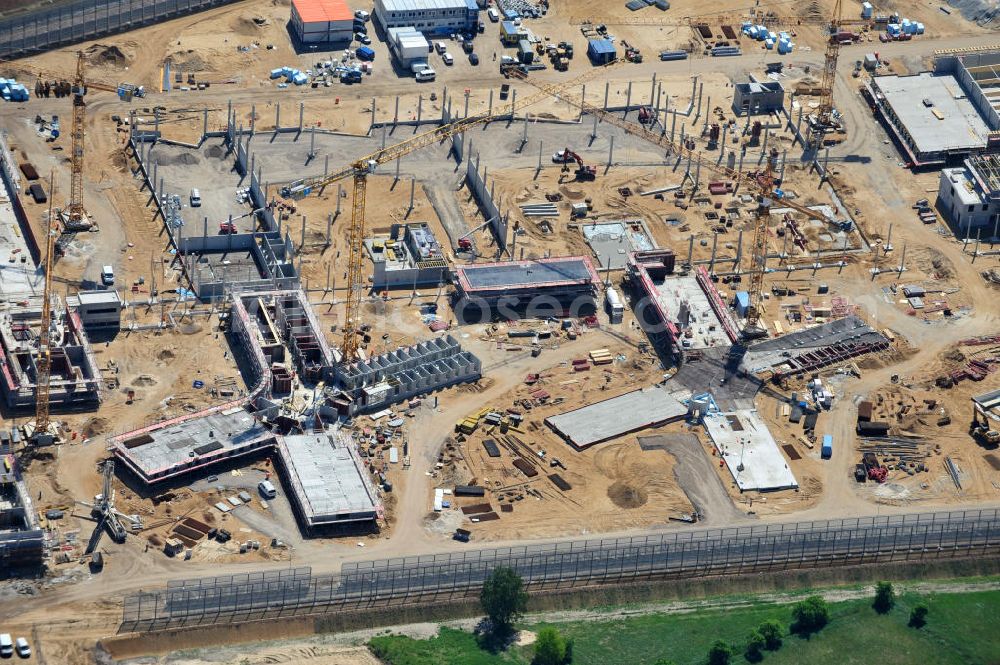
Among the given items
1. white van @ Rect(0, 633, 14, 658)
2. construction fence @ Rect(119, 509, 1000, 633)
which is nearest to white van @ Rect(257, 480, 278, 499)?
construction fence @ Rect(119, 509, 1000, 633)

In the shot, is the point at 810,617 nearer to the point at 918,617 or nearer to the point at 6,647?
the point at 918,617

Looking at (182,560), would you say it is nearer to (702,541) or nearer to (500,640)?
(500,640)

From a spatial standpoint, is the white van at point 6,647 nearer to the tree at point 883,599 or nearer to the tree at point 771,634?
the tree at point 771,634

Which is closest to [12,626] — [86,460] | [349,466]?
[86,460]

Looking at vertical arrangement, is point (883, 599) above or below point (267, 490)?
below

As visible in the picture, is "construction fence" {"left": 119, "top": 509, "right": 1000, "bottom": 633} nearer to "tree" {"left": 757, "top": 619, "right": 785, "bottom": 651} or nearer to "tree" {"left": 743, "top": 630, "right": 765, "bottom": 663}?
"tree" {"left": 757, "top": 619, "right": 785, "bottom": 651}

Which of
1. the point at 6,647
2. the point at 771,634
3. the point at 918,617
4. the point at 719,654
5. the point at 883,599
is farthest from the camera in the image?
the point at 883,599

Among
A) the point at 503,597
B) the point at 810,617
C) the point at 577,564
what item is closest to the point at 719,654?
the point at 810,617
